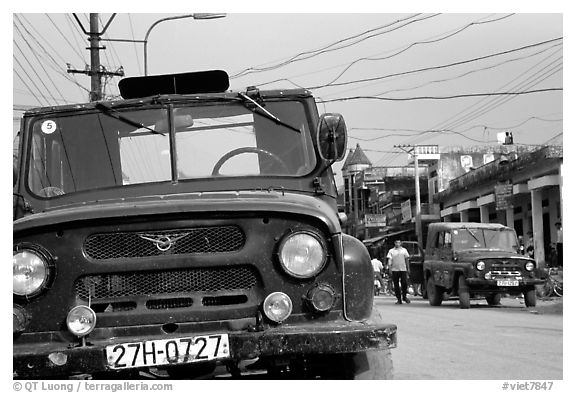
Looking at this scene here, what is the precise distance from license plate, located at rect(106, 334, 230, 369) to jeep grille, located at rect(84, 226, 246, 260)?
0.48m

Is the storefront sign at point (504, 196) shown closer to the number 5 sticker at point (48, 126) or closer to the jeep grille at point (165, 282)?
the number 5 sticker at point (48, 126)

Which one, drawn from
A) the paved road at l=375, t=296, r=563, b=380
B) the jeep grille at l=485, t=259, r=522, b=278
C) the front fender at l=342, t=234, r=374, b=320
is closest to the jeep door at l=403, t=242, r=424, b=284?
the jeep grille at l=485, t=259, r=522, b=278

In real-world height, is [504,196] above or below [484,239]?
above

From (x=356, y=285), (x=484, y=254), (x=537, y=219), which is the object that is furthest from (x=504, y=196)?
(x=356, y=285)

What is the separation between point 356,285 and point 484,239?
47.0 ft

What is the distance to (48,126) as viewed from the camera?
5289 mm

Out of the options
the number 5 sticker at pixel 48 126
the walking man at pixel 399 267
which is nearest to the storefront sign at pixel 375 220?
the walking man at pixel 399 267

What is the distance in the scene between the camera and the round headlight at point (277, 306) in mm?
4035

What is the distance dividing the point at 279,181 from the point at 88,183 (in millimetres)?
1221

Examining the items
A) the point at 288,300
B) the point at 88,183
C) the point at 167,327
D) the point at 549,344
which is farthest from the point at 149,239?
the point at 549,344

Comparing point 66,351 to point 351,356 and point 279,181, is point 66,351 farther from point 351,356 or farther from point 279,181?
point 279,181

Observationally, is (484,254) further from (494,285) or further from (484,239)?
(484,239)

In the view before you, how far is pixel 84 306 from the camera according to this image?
4.04 m

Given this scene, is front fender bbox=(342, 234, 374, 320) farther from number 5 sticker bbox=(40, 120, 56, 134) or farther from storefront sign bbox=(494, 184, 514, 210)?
storefront sign bbox=(494, 184, 514, 210)
